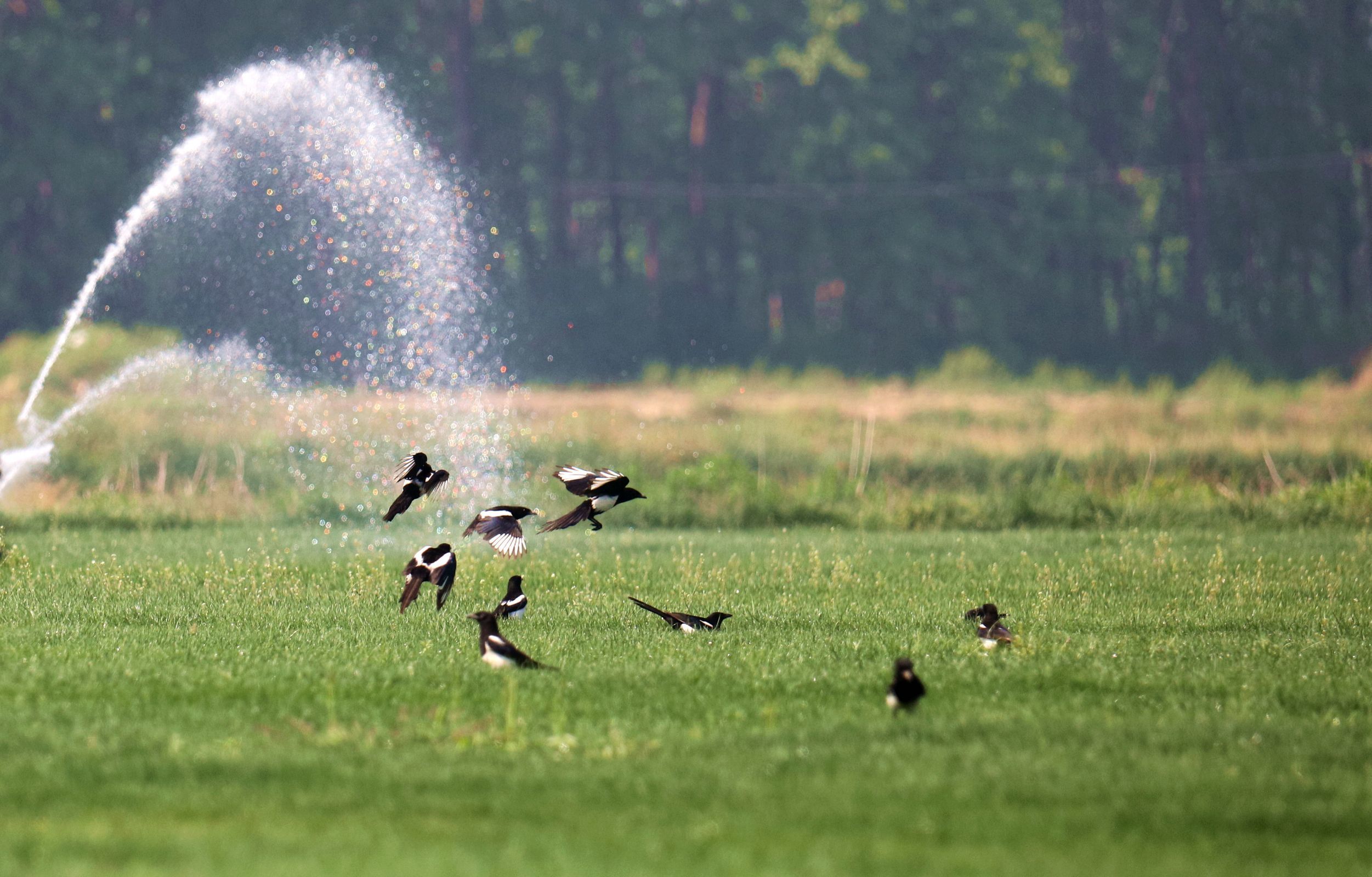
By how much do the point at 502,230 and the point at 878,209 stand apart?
41.1 feet

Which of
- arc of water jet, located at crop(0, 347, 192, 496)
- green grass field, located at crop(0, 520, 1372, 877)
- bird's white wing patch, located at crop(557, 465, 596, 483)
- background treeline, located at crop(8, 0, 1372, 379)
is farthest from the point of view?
background treeline, located at crop(8, 0, 1372, 379)

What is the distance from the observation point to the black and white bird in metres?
12.5

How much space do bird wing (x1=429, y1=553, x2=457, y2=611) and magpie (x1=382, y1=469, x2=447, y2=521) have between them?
0.52 metres

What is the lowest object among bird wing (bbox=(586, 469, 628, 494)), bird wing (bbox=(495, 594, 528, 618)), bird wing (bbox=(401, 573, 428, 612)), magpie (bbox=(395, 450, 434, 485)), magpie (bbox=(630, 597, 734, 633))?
magpie (bbox=(630, 597, 734, 633))

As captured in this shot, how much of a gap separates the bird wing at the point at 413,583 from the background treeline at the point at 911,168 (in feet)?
143

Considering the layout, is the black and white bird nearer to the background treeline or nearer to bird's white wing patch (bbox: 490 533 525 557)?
bird's white wing patch (bbox: 490 533 525 557)

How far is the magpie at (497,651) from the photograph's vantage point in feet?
35.7

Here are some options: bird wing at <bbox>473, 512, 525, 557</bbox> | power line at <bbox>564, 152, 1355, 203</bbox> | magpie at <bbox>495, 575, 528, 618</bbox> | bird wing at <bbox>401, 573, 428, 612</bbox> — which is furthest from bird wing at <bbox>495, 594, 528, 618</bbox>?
power line at <bbox>564, 152, 1355, 203</bbox>

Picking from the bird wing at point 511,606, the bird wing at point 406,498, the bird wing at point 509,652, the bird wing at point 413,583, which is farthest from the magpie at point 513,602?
the bird wing at point 509,652

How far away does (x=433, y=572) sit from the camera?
494 inches

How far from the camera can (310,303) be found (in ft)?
157

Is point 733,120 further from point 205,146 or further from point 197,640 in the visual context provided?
point 197,640

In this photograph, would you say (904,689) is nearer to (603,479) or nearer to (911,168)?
(603,479)

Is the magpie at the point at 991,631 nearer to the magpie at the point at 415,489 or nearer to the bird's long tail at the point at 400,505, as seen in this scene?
the magpie at the point at 415,489
